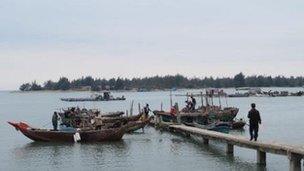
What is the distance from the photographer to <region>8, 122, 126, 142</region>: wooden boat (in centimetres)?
4059

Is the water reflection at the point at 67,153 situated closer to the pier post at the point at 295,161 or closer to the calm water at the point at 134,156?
the calm water at the point at 134,156

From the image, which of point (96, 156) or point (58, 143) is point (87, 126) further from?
point (96, 156)

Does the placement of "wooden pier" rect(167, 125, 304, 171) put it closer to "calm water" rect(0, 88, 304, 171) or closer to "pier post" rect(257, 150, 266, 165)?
"pier post" rect(257, 150, 266, 165)

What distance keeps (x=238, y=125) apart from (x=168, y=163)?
2284 centimetres

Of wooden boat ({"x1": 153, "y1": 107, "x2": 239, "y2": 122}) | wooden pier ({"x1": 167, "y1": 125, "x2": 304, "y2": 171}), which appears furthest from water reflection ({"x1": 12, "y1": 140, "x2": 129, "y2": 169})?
wooden boat ({"x1": 153, "y1": 107, "x2": 239, "y2": 122})

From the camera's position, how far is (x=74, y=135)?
40.5 m

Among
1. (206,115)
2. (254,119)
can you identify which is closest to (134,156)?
(254,119)

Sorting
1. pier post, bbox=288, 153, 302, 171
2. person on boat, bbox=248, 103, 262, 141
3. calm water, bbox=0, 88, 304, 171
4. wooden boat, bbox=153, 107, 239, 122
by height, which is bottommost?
calm water, bbox=0, 88, 304, 171

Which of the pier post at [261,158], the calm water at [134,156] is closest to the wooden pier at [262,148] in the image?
the pier post at [261,158]

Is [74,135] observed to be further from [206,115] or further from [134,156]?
[206,115]

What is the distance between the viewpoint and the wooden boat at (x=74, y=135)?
40594 mm

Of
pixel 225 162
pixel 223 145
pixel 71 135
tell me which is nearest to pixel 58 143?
pixel 71 135

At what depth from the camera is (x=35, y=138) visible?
41969 millimetres

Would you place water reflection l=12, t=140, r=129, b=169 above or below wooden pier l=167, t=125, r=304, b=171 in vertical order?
below
